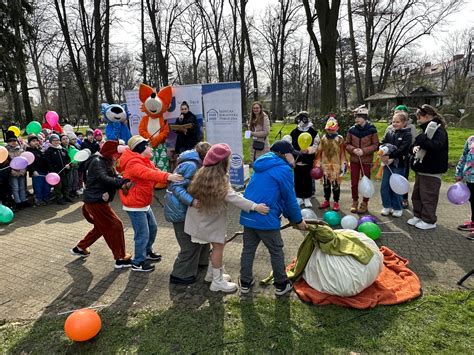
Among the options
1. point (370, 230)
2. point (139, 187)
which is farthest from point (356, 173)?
point (139, 187)

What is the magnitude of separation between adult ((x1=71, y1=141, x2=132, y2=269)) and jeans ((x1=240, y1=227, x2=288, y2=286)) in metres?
1.68

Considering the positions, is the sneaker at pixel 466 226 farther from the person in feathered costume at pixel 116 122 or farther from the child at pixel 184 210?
the person in feathered costume at pixel 116 122

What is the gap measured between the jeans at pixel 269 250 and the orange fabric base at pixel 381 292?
0.30 meters

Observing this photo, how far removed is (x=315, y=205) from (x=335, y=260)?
11.6 feet

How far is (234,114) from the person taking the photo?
7.87 m

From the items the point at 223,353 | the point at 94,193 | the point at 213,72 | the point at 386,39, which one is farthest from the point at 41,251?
the point at 213,72

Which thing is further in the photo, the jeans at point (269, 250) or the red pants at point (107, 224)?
the red pants at point (107, 224)

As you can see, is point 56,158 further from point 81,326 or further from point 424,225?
point 424,225

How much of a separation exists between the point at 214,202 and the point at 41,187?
633 cm

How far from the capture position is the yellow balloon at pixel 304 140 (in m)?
6.16

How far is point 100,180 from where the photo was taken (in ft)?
13.3

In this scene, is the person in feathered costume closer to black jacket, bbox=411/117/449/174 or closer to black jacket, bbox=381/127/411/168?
black jacket, bbox=381/127/411/168

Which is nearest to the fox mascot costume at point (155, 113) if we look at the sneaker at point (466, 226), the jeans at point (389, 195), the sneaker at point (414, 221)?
the jeans at point (389, 195)

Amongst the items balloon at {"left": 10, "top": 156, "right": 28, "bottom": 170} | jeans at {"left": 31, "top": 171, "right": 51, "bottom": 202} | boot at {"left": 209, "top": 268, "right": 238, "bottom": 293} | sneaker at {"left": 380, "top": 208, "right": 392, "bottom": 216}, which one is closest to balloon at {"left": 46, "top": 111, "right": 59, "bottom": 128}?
jeans at {"left": 31, "top": 171, "right": 51, "bottom": 202}
